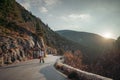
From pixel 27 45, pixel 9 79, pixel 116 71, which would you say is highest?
pixel 27 45

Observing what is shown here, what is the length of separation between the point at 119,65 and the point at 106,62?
5785 millimetres

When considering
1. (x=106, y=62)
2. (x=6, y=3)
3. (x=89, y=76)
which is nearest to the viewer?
(x=89, y=76)

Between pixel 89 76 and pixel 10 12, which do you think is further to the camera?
pixel 10 12

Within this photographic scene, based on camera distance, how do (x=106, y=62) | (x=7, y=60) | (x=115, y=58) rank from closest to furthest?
1. (x=7, y=60)
2. (x=115, y=58)
3. (x=106, y=62)

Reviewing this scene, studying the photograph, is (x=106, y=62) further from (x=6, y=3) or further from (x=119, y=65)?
(x=6, y=3)

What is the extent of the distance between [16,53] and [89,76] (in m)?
20.0

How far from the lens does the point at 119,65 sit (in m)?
32.1

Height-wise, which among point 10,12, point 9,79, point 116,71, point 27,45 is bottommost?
point 116,71

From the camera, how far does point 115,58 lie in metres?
34.8

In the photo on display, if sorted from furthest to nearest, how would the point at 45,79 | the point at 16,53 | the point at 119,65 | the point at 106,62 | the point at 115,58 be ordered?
1. the point at 106,62
2. the point at 115,58
3. the point at 119,65
4. the point at 16,53
5. the point at 45,79

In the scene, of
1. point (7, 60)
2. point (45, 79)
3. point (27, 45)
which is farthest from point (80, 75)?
point (27, 45)

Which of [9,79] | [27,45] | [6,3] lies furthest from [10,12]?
[9,79]

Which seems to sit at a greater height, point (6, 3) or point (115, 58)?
point (6, 3)

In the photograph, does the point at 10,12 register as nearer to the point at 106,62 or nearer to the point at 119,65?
the point at 106,62
